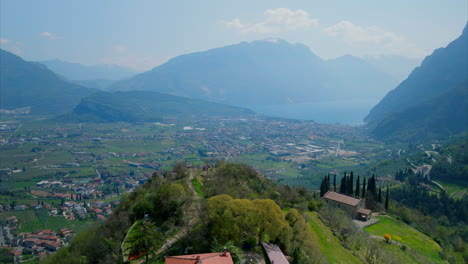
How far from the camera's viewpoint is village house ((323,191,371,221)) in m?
52.7

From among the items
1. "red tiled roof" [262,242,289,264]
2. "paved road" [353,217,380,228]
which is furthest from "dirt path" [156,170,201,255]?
"paved road" [353,217,380,228]

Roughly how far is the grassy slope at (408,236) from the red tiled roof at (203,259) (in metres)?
34.2

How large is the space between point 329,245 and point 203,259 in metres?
17.9

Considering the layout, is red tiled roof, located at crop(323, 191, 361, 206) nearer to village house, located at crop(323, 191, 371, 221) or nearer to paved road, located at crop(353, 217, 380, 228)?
village house, located at crop(323, 191, 371, 221)

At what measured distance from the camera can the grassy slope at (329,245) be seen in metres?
31.3

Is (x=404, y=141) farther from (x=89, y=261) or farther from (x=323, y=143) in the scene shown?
(x=89, y=261)

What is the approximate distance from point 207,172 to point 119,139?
13463 centimetres

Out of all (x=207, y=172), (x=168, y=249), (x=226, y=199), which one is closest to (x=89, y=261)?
(x=168, y=249)

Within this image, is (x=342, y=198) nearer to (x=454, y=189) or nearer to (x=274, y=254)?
(x=274, y=254)

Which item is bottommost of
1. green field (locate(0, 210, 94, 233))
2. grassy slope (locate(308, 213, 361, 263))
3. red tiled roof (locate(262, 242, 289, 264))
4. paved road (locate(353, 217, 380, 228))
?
green field (locate(0, 210, 94, 233))

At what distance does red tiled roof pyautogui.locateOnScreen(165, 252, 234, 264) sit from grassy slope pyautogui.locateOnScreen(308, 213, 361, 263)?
42.2 ft

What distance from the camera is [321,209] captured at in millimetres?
45344

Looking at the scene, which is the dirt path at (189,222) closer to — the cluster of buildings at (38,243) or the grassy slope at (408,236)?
the grassy slope at (408,236)

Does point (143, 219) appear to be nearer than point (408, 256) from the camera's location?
Yes
